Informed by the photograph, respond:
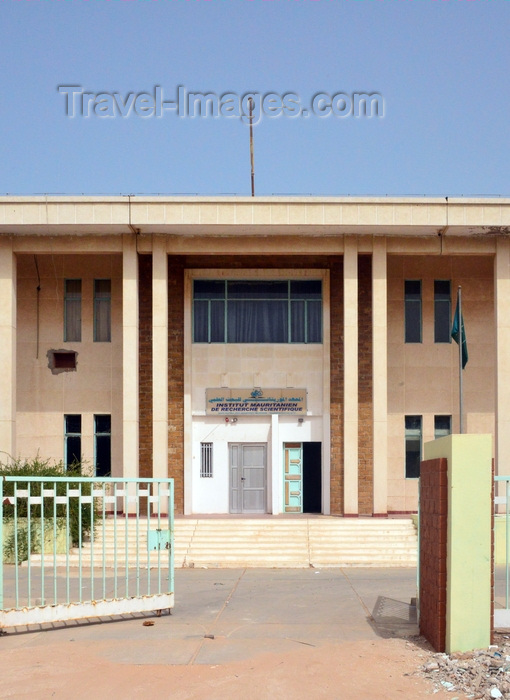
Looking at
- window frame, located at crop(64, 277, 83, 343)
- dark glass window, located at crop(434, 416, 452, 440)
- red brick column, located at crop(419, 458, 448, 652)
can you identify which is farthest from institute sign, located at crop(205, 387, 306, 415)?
red brick column, located at crop(419, 458, 448, 652)

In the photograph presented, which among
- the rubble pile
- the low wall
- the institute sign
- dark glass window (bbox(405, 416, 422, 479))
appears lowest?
the low wall

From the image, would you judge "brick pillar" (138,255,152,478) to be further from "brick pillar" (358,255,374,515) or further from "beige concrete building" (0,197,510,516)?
"brick pillar" (358,255,374,515)

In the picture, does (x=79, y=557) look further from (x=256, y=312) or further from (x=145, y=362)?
(x=256, y=312)

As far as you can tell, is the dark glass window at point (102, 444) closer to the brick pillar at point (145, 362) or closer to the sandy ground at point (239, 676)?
the brick pillar at point (145, 362)

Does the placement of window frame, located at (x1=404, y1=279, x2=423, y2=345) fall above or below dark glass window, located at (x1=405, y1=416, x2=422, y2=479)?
above

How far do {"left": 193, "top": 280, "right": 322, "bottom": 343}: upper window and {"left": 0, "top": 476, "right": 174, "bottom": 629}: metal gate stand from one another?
4.48 m

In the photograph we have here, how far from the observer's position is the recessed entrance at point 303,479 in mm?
22391

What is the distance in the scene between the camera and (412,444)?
74.2ft

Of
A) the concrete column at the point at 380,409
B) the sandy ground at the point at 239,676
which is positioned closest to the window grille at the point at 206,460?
the concrete column at the point at 380,409

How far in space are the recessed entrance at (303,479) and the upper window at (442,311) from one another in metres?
4.31

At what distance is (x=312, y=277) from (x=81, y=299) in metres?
6.06

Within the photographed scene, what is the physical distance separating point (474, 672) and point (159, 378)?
13644 millimetres

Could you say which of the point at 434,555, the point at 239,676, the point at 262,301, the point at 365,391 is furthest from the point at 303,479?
the point at 239,676

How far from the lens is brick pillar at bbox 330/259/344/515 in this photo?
71.8 feet
